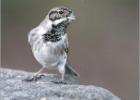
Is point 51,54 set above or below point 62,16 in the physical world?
below

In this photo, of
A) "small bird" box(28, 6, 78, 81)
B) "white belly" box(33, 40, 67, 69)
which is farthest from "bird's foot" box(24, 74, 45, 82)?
"white belly" box(33, 40, 67, 69)

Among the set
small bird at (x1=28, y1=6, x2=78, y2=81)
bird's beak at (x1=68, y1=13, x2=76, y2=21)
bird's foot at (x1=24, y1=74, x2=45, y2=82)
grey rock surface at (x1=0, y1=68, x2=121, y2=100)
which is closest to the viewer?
grey rock surface at (x1=0, y1=68, x2=121, y2=100)

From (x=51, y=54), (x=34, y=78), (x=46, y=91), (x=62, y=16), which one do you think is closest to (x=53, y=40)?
(x=51, y=54)

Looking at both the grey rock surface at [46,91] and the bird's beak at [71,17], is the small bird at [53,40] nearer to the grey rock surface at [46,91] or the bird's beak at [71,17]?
the bird's beak at [71,17]

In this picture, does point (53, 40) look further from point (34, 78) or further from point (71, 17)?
point (34, 78)

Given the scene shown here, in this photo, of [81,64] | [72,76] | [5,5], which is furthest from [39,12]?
[72,76]

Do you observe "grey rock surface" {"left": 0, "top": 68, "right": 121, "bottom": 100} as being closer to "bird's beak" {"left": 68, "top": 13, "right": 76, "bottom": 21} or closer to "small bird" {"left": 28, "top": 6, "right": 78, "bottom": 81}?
"small bird" {"left": 28, "top": 6, "right": 78, "bottom": 81}

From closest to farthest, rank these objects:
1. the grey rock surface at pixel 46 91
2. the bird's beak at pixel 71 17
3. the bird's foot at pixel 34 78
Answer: the grey rock surface at pixel 46 91 < the bird's beak at pixel 71 17 < the bird's foot at pixel 34 78

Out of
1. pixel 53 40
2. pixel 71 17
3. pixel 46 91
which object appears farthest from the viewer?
pixel 53 40

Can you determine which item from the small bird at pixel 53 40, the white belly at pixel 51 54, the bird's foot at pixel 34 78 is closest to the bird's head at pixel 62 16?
the small bird at pixel 53 40
